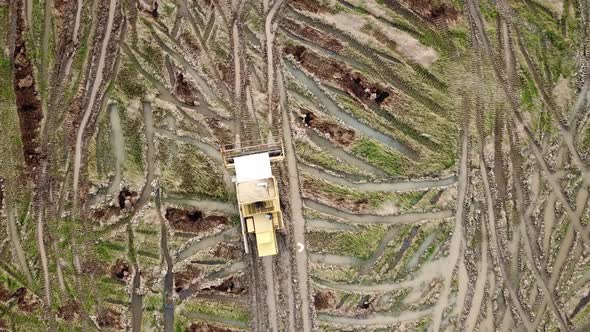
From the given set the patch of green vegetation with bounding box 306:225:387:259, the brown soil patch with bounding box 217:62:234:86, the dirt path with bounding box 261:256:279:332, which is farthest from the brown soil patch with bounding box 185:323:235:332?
the brown soil patch with bounding box 217:62:234:86

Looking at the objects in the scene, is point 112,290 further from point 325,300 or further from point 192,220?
point 325,300

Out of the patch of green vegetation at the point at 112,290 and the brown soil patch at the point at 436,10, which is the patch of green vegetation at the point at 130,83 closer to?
the patch of green vegetation at the point at 112,290

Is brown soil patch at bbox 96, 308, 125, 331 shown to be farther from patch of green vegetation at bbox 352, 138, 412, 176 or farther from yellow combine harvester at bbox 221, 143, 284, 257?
patch of green vegetation at bbox 352, 138, 412, 176

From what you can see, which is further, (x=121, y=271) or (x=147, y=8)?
(x=147, y=8)

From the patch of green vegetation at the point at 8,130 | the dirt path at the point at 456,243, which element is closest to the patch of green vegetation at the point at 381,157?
the dirt path at the point at 456,243

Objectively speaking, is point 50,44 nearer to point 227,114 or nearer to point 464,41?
point 227,114

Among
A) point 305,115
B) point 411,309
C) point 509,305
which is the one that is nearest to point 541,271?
point 509,305

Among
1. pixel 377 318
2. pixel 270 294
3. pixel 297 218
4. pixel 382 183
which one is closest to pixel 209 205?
pixel 297 218
